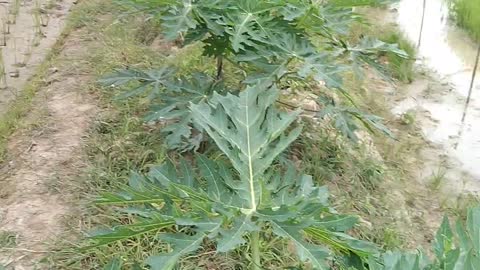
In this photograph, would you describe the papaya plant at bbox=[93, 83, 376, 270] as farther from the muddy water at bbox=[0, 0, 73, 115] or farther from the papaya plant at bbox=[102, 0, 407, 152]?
the muddy water at bbox=[0, 0, 73, 115]

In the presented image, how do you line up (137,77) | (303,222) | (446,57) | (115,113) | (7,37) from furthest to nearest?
(446,57) → (7,37) → (115,113) → (137,77) → (303,222)

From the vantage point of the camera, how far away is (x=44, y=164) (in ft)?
10.8

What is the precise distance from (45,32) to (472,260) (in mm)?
4259

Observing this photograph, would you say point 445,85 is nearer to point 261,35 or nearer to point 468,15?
point 468,15

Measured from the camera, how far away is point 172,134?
116 inches

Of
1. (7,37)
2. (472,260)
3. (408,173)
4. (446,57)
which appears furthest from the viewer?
(446,57)

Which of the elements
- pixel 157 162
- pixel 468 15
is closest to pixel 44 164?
pixel 157 162

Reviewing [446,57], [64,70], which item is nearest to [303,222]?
[64,70]

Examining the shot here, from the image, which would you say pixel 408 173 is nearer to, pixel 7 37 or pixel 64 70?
pixel 64 70

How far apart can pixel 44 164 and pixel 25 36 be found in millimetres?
2085

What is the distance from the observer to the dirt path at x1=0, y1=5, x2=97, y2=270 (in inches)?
111

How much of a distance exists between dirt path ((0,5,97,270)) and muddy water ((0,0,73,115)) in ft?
1.30

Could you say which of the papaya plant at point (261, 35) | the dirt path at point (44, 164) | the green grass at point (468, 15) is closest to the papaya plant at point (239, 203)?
the papaya plant at point (261, 35)

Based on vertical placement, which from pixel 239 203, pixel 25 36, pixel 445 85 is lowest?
pixel 445 85
